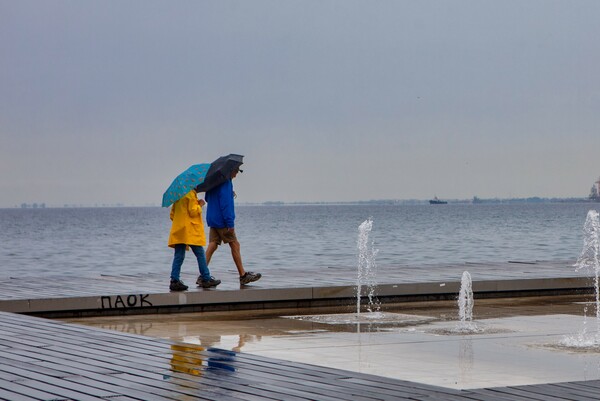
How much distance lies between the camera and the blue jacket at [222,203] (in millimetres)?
15328

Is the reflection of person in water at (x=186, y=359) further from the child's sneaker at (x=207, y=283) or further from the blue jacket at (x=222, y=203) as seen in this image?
the blue jacket at (x=222, y=203)

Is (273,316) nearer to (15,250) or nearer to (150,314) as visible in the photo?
(150,314)

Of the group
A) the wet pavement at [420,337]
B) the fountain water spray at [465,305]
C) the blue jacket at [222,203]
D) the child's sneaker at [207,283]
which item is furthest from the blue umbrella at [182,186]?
the fountain water spray at [465,305]

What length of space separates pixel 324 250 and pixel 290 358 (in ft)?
167

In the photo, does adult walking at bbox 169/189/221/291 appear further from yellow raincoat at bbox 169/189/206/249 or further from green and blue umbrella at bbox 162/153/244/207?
green and blue umbrella at bbox 162/153/244/207

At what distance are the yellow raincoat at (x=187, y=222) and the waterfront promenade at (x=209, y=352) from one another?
0.73 metres

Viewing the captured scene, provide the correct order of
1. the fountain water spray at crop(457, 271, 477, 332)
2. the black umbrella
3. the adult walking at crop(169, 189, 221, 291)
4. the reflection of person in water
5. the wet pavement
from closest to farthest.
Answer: the reflection of person in water
the wet pavement
the fountain water spray at crop(457, 271, 477, 332)
the adult walking at crop(169, 189, 221, 291)
the black umbrella

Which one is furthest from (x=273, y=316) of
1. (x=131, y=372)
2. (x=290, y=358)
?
(x=131, y=372)

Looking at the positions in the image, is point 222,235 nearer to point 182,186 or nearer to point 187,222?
point 187,222

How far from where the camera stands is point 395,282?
1580cm

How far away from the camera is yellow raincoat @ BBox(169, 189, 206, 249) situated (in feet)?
47.8

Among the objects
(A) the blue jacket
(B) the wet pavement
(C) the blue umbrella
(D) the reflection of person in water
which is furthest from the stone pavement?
(D) the reflection of person in water

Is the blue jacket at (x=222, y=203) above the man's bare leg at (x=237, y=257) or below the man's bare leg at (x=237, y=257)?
above

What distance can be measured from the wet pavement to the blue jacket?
5.68 feet
